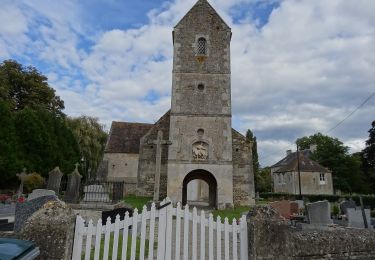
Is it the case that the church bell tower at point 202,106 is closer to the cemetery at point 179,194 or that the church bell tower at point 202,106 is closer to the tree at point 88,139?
the cemetery at point 179,194

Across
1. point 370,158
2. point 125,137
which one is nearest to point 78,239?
point 125,137

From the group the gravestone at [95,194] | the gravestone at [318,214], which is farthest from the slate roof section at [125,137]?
the gravestone at [318,214]

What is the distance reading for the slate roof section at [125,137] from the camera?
31.4m

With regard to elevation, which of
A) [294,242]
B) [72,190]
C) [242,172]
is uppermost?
[242,172]

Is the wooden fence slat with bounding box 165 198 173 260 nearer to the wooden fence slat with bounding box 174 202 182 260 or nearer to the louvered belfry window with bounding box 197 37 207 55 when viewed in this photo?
the wooden fence slat with bounding box 174 202 182 260

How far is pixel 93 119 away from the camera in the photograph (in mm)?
40844

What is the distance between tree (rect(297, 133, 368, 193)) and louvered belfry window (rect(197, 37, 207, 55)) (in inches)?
1528

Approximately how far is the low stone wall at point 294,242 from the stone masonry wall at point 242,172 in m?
17.6

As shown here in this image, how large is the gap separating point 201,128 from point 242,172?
15.1ft

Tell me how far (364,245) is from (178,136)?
1709cm

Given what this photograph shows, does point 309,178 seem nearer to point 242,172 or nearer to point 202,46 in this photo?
point 242,172

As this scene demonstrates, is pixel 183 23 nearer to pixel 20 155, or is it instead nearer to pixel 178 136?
pixel 178 136

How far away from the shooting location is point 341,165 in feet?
176

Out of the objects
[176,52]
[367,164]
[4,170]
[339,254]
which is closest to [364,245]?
[339,254]
